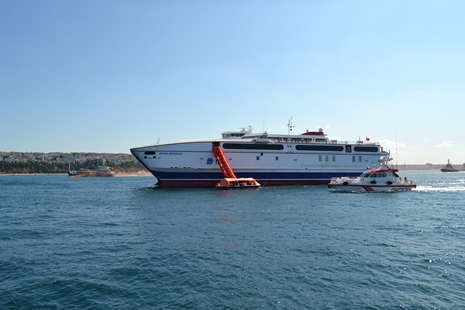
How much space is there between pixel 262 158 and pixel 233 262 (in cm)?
4113

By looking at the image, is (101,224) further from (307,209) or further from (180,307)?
(307,209)

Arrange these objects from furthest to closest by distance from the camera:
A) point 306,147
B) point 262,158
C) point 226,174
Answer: point 306,147, point 262,158, point 226,174

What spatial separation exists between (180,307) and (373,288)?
6.51 metres

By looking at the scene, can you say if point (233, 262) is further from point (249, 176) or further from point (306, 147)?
point (306, 147)

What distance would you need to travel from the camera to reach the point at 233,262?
1204 centimetres

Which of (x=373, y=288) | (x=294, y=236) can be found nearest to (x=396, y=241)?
(x=294, y=236)

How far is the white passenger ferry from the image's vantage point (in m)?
48.2

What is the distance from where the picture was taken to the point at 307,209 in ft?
86.7

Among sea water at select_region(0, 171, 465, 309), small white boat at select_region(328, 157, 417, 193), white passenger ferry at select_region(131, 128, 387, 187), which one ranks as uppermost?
white passenger ferry at select_region(131, 128, 387, 187)

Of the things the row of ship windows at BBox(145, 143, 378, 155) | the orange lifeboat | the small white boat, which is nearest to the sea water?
the small white boat

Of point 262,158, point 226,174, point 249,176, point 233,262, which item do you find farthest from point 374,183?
point 233,262

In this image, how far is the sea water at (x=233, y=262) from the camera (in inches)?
348

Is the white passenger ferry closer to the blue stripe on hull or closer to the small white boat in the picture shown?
the blue stripe on hull

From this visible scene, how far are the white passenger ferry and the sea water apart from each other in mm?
26325
